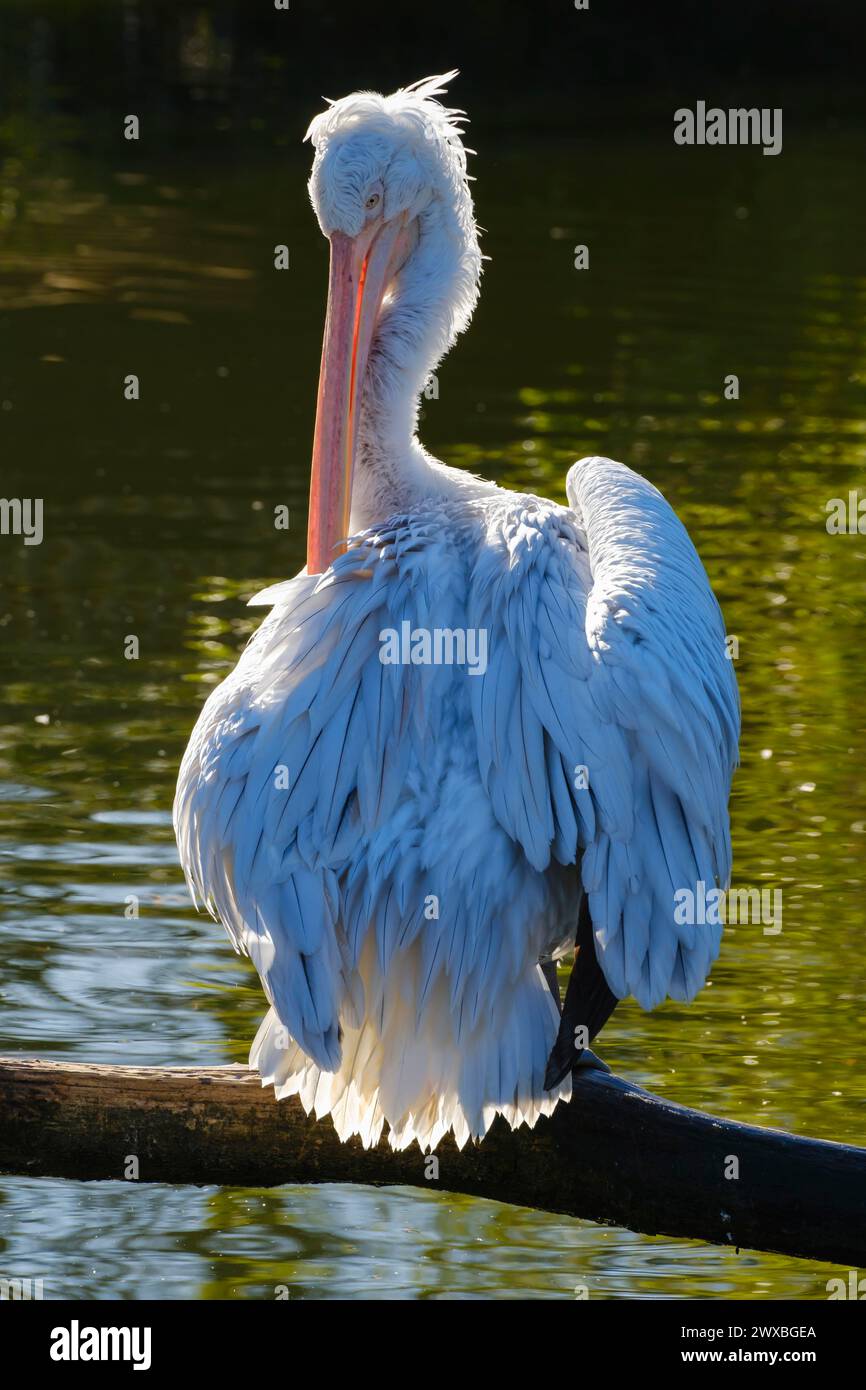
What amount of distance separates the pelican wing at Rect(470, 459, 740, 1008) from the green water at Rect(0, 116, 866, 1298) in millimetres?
1485

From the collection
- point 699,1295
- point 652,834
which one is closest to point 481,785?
point 652,834

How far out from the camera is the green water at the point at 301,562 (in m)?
4.73

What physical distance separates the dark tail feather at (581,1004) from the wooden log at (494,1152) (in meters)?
0.22

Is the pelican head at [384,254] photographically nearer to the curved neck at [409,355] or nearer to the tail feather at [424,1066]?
the curved neck at [409,355]

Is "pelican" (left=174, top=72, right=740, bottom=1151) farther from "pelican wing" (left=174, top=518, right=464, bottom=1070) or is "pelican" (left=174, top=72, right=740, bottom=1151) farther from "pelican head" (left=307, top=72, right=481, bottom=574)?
"pelican head" (left=307, top=72, right=481, bottom=574)

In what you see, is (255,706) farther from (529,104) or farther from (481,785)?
(529,104)

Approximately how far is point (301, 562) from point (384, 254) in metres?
4.85

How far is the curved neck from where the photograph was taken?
4.32 metres

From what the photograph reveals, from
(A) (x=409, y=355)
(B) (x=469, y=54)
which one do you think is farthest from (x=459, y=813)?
(B) (x=469, y=54)

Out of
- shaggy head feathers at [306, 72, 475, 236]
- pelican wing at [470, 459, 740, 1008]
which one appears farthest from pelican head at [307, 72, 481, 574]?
pelican wing at [470, 459, 740, 1008]

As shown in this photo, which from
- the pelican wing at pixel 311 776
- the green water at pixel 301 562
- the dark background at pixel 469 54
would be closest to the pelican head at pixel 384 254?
the pelican wing at pixel 311 776

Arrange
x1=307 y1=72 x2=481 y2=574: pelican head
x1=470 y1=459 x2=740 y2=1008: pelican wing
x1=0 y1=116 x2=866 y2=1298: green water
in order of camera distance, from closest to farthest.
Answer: x1=470 y1=459 x2=740 y2=1008: pelican wing < x1=307 y1=72 x2=481 y2=574: pelican head < x1=0 y1=116 x2=866 y2=1298: green water

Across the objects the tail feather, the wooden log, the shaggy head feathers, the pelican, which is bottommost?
the wooden log

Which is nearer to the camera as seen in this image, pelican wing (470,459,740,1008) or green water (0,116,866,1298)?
pelican wing (470,459,740,1008)
